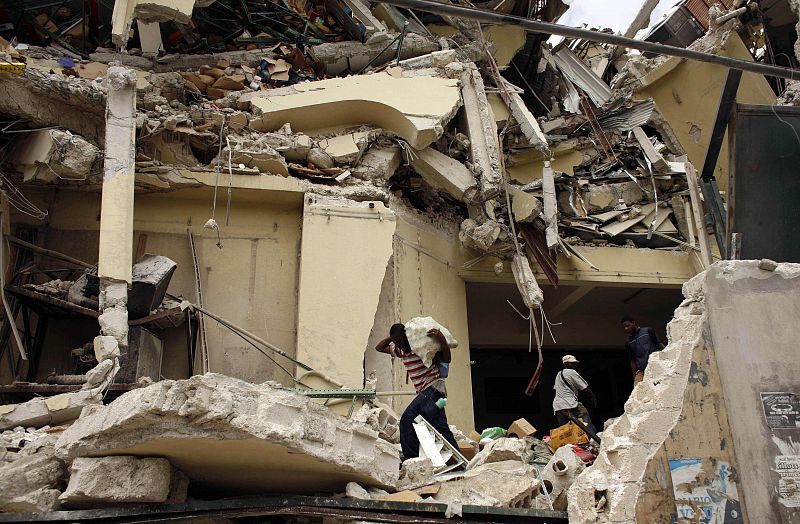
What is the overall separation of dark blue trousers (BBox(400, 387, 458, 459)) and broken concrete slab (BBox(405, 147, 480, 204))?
195 inches

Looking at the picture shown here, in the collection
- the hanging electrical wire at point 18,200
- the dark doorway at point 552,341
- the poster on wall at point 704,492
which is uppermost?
the hanging electrical wire at point 18,200

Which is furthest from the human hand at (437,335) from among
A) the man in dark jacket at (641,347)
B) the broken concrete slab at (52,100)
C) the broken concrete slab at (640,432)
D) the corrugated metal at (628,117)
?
the corrugated metal at (628,117)

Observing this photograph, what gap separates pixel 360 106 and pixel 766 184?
5468 millimetres

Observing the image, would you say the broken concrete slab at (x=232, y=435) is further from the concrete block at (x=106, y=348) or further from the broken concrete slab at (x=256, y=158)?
the broken concrete slab at (x=256, y=158)

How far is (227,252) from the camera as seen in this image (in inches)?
380

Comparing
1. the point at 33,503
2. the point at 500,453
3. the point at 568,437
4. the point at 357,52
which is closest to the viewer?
the point at 33,503

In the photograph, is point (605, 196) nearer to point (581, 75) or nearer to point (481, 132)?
point (481, 132)

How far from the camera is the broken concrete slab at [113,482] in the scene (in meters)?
4.57

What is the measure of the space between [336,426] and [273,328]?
4.64 metres

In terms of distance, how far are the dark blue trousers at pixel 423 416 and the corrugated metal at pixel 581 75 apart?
1012 centimetres

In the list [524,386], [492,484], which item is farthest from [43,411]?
[524,386]

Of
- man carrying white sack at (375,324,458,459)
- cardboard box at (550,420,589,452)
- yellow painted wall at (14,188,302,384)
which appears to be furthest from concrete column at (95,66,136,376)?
cardboard box at (550,420,589,452)

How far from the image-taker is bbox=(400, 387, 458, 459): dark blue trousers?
630 cm

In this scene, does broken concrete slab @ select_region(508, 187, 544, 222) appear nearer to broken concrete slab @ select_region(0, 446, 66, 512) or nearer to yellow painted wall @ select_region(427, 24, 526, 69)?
yellow painted wall @ select_region(427, 24, 526, 69)
